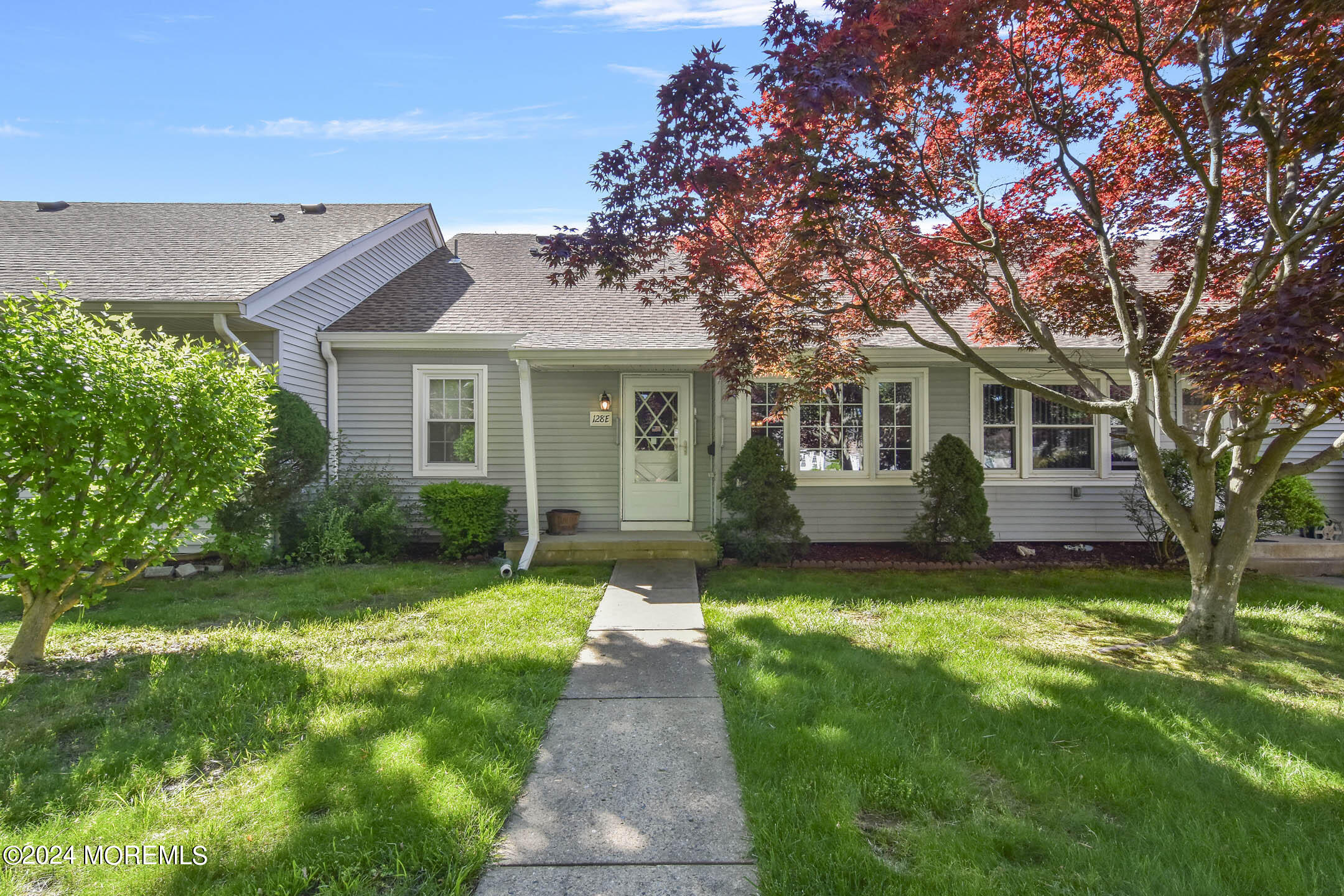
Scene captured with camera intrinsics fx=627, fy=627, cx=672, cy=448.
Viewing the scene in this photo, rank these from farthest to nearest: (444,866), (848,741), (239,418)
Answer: (239,418) → (848,741) → (444,866)

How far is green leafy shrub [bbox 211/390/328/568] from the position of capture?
6.91 m

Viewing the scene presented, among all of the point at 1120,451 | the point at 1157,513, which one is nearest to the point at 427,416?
the point at 1157,513

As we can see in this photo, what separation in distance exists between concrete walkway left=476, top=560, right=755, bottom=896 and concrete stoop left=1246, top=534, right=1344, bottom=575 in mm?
7576

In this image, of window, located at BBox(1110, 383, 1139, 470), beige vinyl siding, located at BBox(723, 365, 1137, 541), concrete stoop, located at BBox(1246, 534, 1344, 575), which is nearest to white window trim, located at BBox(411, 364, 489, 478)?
beige vinyl siding, located at BBox(723, 365, 1137, 541)

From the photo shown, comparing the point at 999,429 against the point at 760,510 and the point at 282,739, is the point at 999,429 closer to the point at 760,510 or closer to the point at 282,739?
the point at 760,510

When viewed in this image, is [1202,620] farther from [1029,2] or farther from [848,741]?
[1029,2]

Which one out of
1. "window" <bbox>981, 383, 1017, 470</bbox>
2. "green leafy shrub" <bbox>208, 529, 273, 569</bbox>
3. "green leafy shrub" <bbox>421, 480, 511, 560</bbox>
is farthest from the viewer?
"window" <bbox>981, 383, 1017, 470</bbox>

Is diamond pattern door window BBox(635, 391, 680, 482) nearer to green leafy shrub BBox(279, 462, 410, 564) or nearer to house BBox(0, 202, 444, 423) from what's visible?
green leafy shrub BBox(279, 462, 410, 564)

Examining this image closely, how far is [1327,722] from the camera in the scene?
3232 mm

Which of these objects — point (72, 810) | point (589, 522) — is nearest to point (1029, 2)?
point (72, 810)

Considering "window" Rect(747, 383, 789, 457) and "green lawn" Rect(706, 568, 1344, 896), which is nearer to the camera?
"green lawn" Rect(706, 568, 1344, 896)

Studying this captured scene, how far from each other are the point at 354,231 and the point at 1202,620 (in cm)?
1139

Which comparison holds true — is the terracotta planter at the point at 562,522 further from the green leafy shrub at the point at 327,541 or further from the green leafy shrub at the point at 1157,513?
the green leafy shrub at the point at 1157,513

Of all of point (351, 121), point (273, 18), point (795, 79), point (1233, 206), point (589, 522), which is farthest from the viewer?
point (351, 121)
